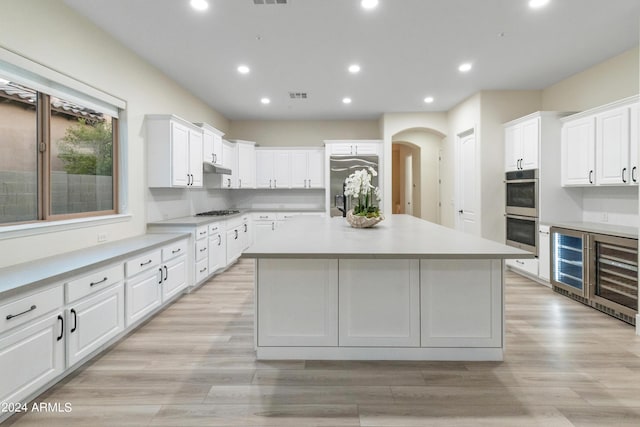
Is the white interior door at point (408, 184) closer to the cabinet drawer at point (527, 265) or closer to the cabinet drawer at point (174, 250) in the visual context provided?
the cabinet drawer at point (527, 265)

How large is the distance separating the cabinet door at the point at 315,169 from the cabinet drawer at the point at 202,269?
340cm

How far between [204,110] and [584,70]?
5.90 metres

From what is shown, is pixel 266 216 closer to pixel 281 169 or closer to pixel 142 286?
pixel 281 169

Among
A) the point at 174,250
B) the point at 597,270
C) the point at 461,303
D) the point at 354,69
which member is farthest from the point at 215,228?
the point at 597,270

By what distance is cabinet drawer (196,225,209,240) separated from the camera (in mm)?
4679

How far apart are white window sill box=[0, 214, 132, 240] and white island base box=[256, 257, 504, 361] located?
1714mm

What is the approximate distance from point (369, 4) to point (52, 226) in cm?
324

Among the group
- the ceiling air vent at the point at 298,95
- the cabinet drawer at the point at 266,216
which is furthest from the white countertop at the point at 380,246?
the cabinet drawer at the point at 266,216

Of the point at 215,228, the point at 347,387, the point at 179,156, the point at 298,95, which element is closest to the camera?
the point at 347,387

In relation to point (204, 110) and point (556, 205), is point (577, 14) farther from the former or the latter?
point (204, 110)

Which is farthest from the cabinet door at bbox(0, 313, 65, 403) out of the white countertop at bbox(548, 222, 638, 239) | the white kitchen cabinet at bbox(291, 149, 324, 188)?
the white kitchen cabinet at bbox(291, 149, 324, 188)

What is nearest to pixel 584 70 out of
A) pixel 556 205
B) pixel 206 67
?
pixel 556 205

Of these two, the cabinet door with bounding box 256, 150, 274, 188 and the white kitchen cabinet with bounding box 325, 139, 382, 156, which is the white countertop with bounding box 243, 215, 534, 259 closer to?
the white kitchen cabinet with bounding box 325, 139, 382, 156

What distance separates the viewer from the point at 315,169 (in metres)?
7.82
